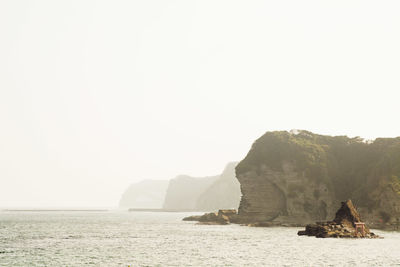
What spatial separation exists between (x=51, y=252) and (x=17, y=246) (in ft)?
35.4

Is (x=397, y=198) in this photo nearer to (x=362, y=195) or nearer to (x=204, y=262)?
(x=362, y=195)

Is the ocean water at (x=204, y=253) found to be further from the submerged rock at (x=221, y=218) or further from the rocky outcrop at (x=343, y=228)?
the submerged rock at (x=221, y=218)

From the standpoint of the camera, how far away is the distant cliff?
4279 inches

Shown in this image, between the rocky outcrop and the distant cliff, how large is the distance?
76.0ft

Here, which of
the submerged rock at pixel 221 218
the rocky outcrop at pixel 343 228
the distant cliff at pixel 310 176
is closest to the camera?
the rocky outcrop at pixel 343 228

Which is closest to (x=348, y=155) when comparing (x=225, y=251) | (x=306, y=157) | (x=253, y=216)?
(x=306, y=157)

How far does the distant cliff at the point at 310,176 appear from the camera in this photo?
109 metres

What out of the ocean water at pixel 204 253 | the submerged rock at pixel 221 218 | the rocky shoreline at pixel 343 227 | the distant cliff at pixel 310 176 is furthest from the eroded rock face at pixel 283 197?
Answer: the ocean water at pixel 204 253

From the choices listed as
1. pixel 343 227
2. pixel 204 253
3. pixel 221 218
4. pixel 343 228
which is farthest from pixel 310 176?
pixel 204 253

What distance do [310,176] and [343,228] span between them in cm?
3583

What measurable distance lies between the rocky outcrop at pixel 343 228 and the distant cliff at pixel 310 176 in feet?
76.0

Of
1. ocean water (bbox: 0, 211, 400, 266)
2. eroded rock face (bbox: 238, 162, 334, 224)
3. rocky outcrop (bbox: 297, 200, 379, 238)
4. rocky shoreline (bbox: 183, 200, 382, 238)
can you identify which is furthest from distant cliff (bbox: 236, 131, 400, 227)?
ocean water (bbox: 0, 211, 400, 266)

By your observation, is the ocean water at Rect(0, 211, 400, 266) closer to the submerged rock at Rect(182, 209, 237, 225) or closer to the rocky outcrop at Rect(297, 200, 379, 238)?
the rocky outcrop at Rect(297, 200, 379, 238)

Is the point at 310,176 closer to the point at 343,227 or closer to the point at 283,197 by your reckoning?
the point at 283,197
